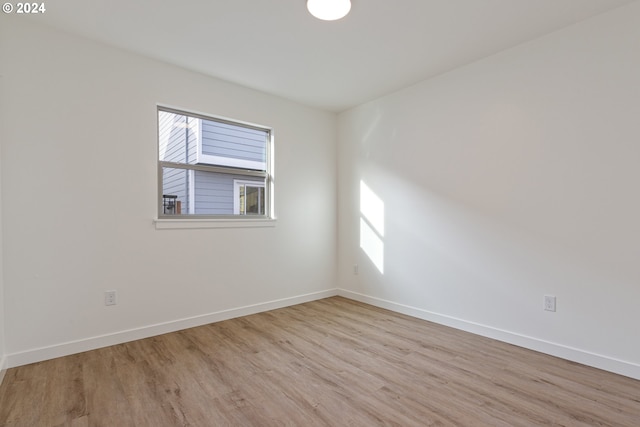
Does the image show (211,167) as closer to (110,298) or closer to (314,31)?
(110,298)

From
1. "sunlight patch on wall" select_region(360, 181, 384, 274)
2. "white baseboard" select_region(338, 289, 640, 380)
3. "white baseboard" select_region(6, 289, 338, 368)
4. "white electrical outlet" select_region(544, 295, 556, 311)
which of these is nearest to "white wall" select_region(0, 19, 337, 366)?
"white baseboard" select_region(6, 289, 338, 368)

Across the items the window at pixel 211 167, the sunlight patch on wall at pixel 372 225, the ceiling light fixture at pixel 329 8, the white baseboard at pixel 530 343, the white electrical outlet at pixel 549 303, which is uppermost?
the ceiling light fixture at pixel 329 8

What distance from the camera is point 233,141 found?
356 centimetres

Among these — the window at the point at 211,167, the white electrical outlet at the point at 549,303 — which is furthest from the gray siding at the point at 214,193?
the white electrical outlet at the point at 549,303

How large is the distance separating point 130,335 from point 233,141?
7.10 ft

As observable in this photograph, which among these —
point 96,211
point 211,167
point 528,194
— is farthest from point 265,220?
point 528,194

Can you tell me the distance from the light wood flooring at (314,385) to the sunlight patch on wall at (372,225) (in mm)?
1136

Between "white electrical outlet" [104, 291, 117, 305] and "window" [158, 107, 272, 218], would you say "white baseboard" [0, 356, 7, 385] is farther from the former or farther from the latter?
"window" [158, 107, 272, 218]

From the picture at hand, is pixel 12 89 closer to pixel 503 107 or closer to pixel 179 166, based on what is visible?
pixel 179 166

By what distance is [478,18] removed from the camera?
2.32 metres

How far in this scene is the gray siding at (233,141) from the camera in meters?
3.37

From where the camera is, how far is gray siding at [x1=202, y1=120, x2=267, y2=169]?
132 inches

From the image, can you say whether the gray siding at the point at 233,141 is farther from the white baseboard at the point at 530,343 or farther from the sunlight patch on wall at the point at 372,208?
the white baseboard at the point at 530,343

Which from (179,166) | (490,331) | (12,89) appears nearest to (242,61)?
(179,166)
